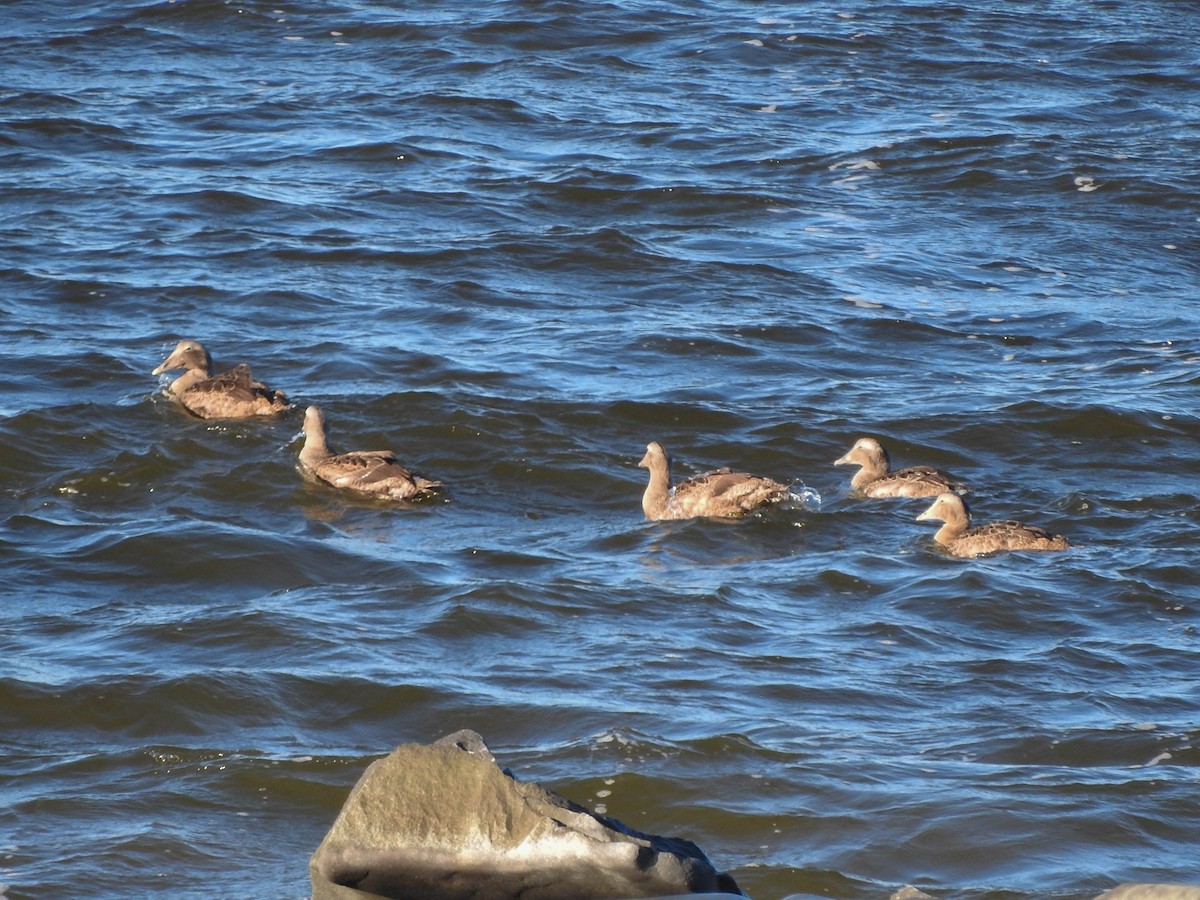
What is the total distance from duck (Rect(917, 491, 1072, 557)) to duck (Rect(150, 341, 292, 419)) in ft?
17.5

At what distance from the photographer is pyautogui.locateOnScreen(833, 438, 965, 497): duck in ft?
44.2

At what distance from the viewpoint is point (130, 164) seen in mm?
21891

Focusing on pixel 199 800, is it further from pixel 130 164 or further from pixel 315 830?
pixel 130 164

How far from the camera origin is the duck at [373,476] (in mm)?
13234

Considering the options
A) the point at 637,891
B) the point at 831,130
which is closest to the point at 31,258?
the point at 831,130

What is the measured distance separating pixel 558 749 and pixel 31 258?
1143 cm

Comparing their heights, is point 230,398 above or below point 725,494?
above

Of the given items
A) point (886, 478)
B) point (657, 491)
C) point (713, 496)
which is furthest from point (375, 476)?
point (886, 478)

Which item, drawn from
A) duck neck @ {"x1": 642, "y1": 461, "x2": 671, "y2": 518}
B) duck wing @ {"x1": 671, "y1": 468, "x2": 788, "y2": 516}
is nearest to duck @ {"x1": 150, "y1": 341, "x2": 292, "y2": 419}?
duck neck @ {"x1": 642, "y1": 461, "x2": 671, "y2": 518}

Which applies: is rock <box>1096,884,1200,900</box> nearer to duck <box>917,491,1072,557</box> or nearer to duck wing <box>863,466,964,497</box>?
duck <box>917,491,1072,557</box>

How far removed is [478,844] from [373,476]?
7.18 meters

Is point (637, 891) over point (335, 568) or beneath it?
over

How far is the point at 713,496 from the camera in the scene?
13.1 metres

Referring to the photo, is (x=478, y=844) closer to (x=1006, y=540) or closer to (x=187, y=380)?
(x=1006, y=540)
